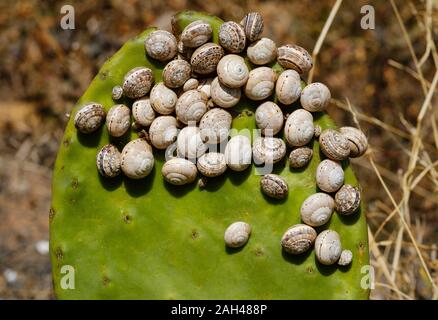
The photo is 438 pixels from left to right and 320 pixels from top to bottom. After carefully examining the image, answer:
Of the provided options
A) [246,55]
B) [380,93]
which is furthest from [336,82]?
[246,55]

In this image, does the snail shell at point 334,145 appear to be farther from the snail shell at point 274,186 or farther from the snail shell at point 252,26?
the snail shell at point 252,26

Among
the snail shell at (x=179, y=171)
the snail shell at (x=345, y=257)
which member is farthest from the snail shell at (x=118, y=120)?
the snail shell at (x=345, y=257)

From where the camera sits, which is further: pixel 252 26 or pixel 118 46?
pixel 118 46

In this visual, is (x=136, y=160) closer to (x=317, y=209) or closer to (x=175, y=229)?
(x=175, y=229)

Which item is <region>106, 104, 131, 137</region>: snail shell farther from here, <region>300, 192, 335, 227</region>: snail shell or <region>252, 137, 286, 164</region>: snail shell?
<region>300, 192, 335, 227</region>: snail shell

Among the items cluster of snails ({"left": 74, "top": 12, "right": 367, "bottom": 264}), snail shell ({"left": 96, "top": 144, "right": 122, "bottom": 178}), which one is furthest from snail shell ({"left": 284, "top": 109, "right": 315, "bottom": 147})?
snail shell ({"left": 96, "top": 144, "right": 122, "bottom": 178})

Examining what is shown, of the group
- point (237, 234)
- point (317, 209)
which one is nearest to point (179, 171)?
point (237, 234)
